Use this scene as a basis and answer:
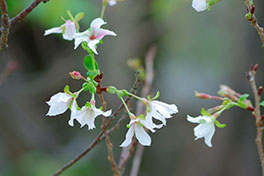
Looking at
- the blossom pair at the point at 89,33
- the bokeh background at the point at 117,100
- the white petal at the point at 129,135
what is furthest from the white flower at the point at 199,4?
the bokeh background at the point at 117,100

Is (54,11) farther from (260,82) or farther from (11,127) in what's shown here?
(260,82)

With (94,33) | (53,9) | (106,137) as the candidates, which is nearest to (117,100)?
(53,9)

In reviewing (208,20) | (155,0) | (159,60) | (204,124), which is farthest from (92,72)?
(208,20)

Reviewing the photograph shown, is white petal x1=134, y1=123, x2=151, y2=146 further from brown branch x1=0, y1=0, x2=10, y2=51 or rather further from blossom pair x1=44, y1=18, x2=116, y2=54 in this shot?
brown branch x1=0, y1=0, x2=10, y2=51

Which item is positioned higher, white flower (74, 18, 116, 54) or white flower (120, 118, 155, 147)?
white flower (74, 18, 116, 54)

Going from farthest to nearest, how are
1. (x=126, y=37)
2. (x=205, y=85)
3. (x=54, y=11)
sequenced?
(x=205, y=85)
(x=126, y=37)
(x=54, y=11)

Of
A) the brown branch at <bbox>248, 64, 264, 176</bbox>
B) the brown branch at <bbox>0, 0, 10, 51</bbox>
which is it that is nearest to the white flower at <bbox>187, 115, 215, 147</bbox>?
the brown branch at <bbox>248, 64, 264, 176</bbox>

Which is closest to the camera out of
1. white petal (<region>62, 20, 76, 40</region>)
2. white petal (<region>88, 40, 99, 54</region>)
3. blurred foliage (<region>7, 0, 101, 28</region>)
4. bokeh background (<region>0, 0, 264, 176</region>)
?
white petal (<region>88, 40, 99, 54</region>)
